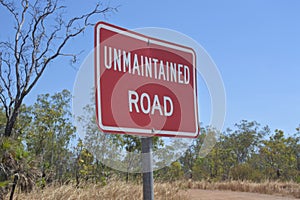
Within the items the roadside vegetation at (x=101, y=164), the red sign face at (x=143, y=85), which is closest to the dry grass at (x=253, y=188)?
the roadside vegetation at (x=101, y=164)

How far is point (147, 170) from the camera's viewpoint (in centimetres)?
120

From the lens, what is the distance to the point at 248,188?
37.9ft

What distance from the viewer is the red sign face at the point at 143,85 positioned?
116 centimetres

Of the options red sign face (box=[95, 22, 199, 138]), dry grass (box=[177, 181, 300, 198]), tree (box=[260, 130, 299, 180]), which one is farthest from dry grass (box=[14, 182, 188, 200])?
tree (box=[260, 130, 299, 180])

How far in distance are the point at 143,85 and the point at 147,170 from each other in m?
0.30

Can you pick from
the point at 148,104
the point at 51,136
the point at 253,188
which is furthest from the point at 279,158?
the point at 148,104

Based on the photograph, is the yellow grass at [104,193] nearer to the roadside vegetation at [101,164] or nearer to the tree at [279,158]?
the roadside vegetation at [101,164]

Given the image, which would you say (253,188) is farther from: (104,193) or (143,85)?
(143,85)

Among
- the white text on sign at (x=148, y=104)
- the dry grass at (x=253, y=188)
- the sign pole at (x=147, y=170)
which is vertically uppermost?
the white text on sign at (x=148, y=104)

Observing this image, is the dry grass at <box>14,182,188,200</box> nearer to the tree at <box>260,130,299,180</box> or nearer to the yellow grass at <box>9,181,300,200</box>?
the yellow grass at <box>9,181,300,200</box>

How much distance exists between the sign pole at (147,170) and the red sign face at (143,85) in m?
0.04

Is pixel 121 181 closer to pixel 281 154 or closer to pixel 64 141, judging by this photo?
pixel 64 141

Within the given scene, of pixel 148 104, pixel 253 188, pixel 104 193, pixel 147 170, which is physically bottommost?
pixel 253 188

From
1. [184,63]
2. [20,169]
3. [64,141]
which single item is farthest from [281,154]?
[184,63]
